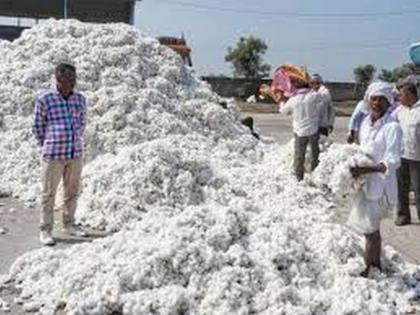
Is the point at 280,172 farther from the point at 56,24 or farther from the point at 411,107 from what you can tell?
the point at 56,24

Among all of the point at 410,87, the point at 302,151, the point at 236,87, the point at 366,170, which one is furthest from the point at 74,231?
the point at 236,87

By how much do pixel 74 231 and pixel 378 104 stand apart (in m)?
3.65

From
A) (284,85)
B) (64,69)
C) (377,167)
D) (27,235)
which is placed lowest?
(27,235)

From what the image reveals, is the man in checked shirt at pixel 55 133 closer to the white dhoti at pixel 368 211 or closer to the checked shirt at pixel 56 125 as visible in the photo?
the checked shirt at pixel 56 125

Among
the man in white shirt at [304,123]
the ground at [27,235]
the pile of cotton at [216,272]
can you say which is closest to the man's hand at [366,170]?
the pile of cotton at [216,272]

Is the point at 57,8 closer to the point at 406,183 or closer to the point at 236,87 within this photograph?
the point at 236,87

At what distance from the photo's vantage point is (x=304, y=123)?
41.7 feet

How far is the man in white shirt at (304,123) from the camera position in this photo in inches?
500

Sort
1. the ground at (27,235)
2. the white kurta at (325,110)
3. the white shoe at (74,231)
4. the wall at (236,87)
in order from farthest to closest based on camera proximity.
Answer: the wall at (236,87)
the white kurta at (325,110)
the white shoe at (74,231)
the ground at (27,235)

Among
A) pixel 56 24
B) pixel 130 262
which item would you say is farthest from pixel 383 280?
pixel 56 24

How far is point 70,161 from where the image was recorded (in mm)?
9109

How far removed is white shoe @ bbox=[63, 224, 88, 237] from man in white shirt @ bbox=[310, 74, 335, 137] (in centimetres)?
485

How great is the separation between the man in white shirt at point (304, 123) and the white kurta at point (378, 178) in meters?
5.21

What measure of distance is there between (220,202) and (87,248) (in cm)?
260
